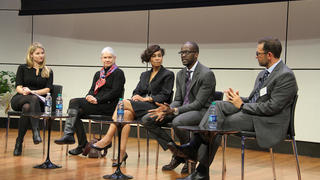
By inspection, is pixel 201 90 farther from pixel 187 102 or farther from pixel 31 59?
pixel 31 59

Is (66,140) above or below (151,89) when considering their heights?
below

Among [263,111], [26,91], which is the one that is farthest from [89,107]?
[263,111]

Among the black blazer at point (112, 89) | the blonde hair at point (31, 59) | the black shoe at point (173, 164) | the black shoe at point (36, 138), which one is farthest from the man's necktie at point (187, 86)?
the blonde hair at point (31, 59)

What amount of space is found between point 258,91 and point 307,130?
7.54 ft

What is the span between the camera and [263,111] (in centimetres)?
360

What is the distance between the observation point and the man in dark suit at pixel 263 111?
3588 mm

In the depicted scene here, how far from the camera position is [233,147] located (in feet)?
20.8

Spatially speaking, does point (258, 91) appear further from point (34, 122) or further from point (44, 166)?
point (34, 122)

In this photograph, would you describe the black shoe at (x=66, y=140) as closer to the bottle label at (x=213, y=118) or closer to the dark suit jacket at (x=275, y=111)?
the bottle label at (x=213, y=118)

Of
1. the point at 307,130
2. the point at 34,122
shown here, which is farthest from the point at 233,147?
the point at 34,122

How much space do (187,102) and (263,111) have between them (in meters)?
0.97

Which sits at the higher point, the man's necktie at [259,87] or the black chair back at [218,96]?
the man's necktie at [259,87]

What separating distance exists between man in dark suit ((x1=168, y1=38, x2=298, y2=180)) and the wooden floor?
0.53 metres

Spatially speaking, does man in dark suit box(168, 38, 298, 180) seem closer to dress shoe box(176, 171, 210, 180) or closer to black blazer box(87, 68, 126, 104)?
dress shoe box(176, 171, 210, 180)
